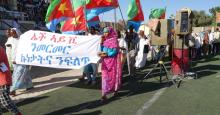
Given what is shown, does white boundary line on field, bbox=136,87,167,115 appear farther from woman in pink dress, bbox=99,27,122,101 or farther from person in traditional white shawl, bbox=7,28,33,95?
person in traditional white shawl, bbox=7,28,33,95

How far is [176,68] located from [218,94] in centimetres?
391

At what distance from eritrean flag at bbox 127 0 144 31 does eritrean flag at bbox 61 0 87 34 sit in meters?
3.33

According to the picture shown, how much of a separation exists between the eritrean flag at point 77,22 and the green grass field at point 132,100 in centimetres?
192

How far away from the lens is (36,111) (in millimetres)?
10008

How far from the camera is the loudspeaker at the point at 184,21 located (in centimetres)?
1484

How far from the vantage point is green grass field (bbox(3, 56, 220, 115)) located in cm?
976

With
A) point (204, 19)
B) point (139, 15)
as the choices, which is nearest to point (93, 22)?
point (139, 15)

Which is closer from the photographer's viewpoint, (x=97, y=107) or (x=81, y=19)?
(x=97, y=107)

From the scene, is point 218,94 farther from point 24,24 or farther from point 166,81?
point 24,24

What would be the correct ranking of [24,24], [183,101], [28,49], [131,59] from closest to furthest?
[183,101] → [28,49] → [131,59] → [24,24]

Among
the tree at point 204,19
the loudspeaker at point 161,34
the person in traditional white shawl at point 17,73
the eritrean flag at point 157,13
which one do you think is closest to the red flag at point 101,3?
the loudspeaker at point 161,34

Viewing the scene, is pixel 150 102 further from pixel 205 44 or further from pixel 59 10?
pixel 205 44

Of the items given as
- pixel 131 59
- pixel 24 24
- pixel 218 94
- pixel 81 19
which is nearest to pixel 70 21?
pixel 81 19

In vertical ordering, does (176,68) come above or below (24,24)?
below
